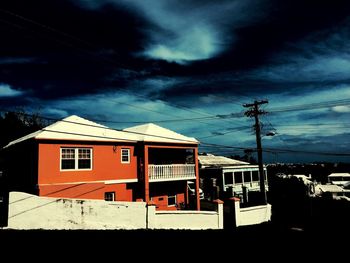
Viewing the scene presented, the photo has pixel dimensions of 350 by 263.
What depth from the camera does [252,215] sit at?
2058 centimetres

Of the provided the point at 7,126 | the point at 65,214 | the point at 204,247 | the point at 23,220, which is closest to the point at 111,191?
the point at 65,214

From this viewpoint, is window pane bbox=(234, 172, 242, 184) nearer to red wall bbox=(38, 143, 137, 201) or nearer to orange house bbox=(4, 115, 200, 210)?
orange house bbox=(4, 115, 200, 210)

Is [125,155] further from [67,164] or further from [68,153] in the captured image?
[67,164]

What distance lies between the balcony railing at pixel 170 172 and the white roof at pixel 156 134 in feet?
7.57

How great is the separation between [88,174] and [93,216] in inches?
182

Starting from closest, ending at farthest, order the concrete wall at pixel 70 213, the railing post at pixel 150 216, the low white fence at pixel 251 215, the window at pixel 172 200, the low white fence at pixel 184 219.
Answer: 1. the concrete wall at pixel 70 213
2. the railing post at pixel 150 216
3. the low white fence at pixel 184 219
4. the low white fence at pixel 251 215
5. the window at pixel 172 200

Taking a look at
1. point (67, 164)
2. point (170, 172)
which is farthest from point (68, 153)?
point (170, 172)

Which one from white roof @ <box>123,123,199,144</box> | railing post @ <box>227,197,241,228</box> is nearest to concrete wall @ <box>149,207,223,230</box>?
railing post @ <box>227,197,241,228</box>

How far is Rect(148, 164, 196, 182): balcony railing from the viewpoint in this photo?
877 inches

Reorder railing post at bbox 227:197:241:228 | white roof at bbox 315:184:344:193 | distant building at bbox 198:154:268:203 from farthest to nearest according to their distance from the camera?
white roof at bbox 315:184:344:193 → distant building at bbox 198:154:268:203 → railing post at bbox 227:197:241:228

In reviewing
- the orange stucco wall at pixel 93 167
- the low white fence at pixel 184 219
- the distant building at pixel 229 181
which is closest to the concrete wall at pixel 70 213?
the low white fence at pixel 184 219

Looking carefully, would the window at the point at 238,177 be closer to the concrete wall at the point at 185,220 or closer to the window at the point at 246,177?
the window at the point at 246,177

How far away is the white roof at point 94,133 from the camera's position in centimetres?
1842

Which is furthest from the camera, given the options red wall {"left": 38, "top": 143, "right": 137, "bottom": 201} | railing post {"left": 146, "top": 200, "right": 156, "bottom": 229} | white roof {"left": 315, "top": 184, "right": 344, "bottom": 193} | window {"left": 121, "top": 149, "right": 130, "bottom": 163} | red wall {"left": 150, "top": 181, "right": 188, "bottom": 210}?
white roof {"left": 315, "top": 184, "right": 344, "bottom": 193}
